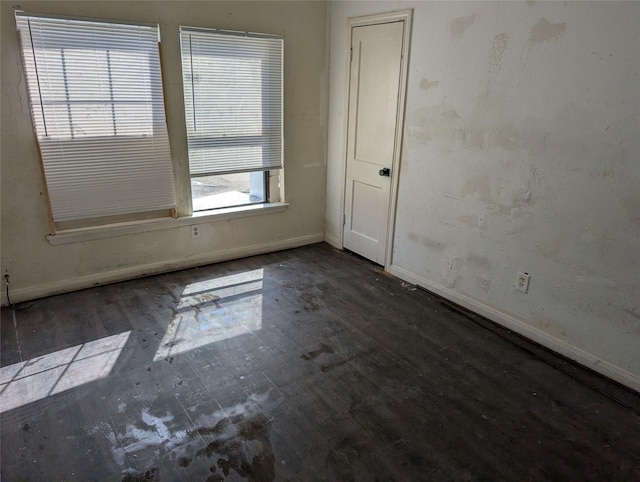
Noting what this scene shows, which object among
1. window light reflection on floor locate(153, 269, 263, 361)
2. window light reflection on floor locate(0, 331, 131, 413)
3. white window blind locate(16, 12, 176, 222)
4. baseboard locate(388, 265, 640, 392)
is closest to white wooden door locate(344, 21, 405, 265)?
baseboard locate(388, 265, 640, 392)

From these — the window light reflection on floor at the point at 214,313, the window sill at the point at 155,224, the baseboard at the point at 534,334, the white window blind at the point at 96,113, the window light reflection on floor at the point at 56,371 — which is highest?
the white window blind at the point at 96,113

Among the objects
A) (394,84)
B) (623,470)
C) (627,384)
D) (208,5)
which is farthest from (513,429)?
(208,5)

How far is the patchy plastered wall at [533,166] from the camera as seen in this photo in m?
2.37

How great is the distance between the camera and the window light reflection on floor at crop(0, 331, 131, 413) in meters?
2.34

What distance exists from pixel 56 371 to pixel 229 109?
94.5 inches

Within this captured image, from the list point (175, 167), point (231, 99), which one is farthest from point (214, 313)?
point (231, 99)

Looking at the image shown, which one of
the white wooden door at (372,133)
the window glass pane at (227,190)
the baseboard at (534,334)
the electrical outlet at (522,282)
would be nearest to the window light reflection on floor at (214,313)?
the window glass pane at (227,190)

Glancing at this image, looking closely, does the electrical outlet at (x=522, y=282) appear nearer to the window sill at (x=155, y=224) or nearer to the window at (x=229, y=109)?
the window sill at (x=155, y=224)

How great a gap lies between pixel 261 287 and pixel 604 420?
8.08ft

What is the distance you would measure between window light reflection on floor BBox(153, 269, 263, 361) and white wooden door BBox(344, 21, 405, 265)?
1.12m

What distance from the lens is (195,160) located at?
3.75 metres

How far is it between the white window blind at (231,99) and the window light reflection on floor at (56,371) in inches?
65.4

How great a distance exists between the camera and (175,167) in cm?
369

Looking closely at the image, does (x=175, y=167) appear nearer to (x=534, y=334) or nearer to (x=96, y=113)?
(x=96, y=113)
